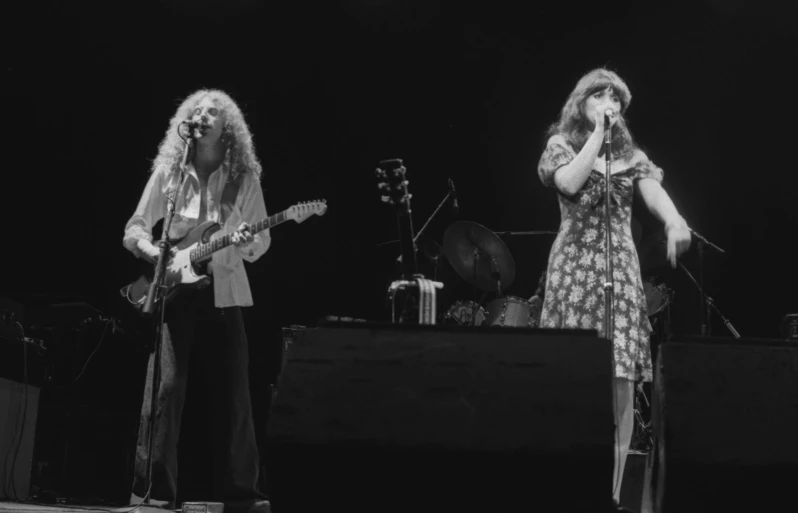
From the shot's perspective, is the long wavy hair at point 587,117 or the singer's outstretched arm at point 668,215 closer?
the singer's outstretched arm at point 668,215

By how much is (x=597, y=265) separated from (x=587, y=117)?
68 centimetres

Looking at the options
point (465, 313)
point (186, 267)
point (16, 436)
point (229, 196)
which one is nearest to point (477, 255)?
point (465, 313)

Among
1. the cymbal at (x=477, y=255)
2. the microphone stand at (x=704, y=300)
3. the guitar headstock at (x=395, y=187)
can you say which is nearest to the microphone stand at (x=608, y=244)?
the guitar headstock at (x=395, y=187)

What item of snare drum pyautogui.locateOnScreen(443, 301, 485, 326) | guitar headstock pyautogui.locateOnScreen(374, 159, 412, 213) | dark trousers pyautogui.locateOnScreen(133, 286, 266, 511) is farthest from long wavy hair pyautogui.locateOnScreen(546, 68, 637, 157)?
snare drum pyautogui.locateOnScreen(443, 301, 485, 326)

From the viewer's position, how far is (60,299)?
6273mm

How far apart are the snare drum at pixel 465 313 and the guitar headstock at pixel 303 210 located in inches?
99.5

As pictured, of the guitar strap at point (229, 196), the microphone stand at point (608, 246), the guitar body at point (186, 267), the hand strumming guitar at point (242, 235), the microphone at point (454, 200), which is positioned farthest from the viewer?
the microphone at point (454, 200)

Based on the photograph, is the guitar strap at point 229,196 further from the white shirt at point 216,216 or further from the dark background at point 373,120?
the dark background at point 373,120

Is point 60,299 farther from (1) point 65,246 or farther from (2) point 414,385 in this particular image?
(2) point 414,385

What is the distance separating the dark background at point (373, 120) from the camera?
22.3 feet

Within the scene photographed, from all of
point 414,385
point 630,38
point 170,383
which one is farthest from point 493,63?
point 414,385

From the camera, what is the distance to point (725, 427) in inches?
87.3

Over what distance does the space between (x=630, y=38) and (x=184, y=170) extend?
14.3 feet

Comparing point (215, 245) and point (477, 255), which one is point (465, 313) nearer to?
point (477, 255)
